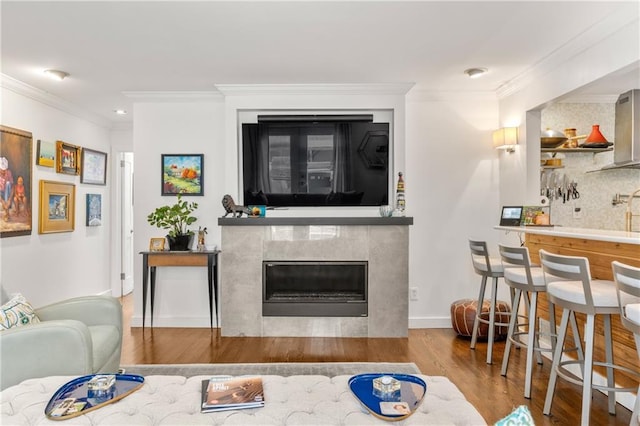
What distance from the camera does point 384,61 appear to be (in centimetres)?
345

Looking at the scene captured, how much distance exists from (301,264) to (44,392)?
257 centimetres

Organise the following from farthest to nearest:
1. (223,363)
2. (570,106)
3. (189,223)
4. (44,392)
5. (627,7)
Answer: (570,106)
(189,223)
(223,363)
(627,7)
(44,392)

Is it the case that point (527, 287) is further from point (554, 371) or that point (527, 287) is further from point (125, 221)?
point (125, 221)

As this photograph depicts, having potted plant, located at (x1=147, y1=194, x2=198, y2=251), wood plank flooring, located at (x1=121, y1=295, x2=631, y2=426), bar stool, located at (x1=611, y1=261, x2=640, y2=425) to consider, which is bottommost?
wood plank flooring, located at (x1=121, y1=295, x2=631, y2=426)

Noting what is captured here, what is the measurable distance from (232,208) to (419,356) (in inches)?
85.8

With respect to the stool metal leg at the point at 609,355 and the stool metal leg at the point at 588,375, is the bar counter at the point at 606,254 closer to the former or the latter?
the stool metal leg at the point at 609,355

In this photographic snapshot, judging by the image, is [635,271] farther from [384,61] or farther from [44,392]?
[44,392]

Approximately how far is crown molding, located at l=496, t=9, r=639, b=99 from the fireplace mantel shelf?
1641mm

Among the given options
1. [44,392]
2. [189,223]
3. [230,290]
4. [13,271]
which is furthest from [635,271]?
[13,271]

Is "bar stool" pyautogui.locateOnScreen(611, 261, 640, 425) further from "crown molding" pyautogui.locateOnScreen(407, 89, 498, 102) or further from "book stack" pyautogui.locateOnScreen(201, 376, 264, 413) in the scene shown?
"crown molding" pyautogui.locateOnScreen(407, 89, 498, 102)

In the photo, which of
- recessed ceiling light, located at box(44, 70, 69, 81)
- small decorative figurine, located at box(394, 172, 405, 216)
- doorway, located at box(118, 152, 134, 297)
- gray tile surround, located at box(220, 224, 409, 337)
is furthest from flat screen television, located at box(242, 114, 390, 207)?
doorway, located at box(118, 152, 134, 297)

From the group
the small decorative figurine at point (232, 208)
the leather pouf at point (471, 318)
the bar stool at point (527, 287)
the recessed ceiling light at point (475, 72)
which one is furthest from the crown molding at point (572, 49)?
the small decorative figurine at point (232, 208)

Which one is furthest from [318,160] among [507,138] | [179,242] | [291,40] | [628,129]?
[628,129]

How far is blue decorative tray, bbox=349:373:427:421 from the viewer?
1.52m
